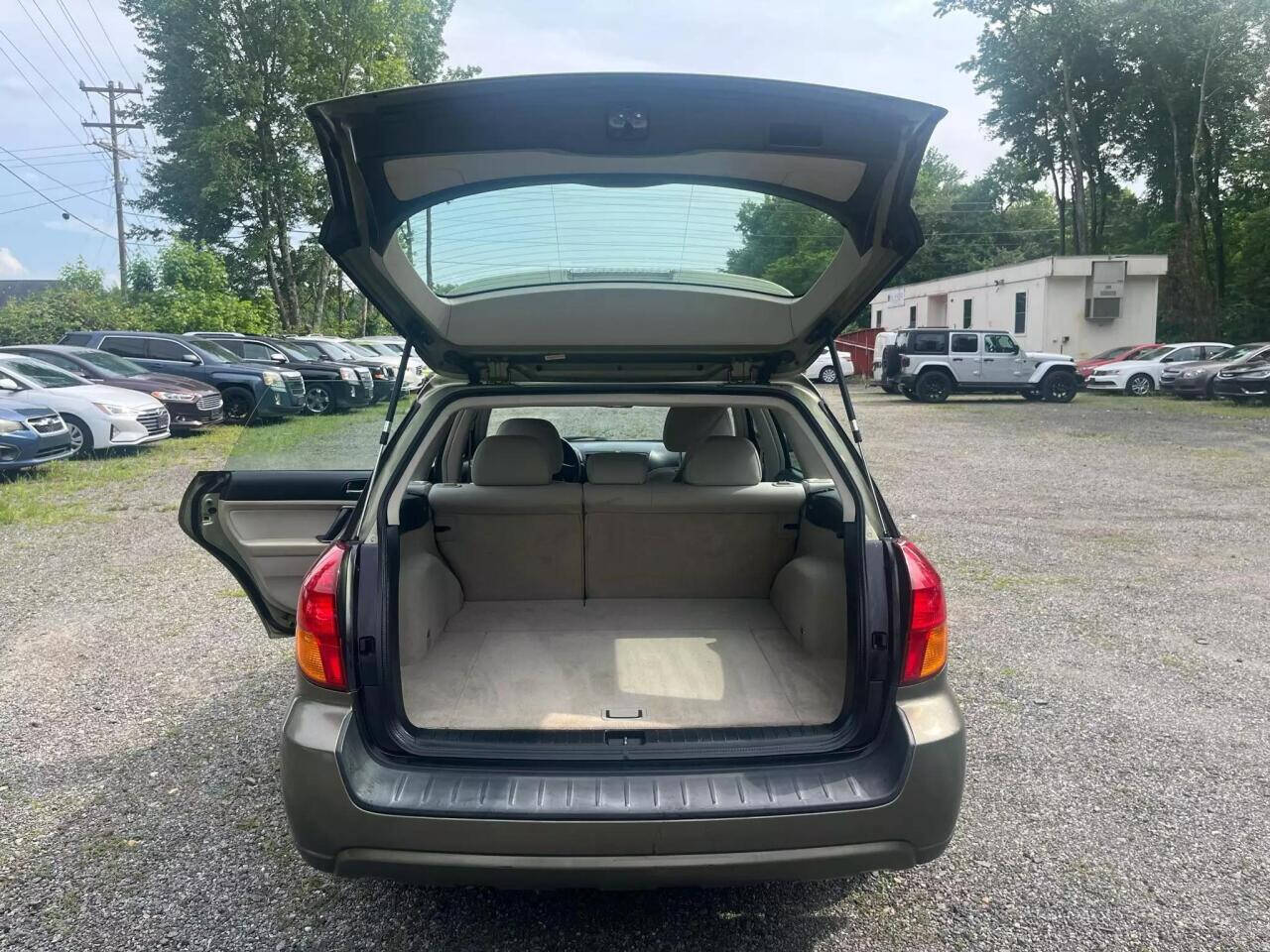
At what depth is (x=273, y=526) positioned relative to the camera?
3344 mm

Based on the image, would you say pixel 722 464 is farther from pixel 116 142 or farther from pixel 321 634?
pixel 116 142

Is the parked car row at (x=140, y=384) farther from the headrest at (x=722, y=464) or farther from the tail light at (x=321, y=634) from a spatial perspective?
the tail light at (x=321, y=634)

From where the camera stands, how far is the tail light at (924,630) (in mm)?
2154

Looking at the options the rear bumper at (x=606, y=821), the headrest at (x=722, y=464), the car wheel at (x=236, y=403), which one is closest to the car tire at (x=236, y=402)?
the car wheel at (x=236, y=403)

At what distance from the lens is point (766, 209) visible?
8.43ft

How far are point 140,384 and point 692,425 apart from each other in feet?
40.7

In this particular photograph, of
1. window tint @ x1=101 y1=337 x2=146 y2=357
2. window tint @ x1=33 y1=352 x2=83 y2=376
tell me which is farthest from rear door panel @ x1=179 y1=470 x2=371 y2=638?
window tint @ x1=101 y1=337 x2=146 y2=357

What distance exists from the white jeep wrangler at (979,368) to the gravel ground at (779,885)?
587 inches

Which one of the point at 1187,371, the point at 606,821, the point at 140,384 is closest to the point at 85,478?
the point at 140,384

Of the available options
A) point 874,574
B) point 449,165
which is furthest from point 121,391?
point 874,574

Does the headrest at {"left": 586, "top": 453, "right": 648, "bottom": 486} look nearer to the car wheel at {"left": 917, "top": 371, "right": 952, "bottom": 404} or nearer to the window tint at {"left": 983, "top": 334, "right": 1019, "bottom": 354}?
the car wheel at {"left": 917, "top": 371, "right": 952, "bottom": 404}

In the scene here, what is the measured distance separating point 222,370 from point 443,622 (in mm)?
13791

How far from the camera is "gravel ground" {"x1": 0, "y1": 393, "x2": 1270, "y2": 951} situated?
2352 millimetres

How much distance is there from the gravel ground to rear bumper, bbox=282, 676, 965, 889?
0.50m
